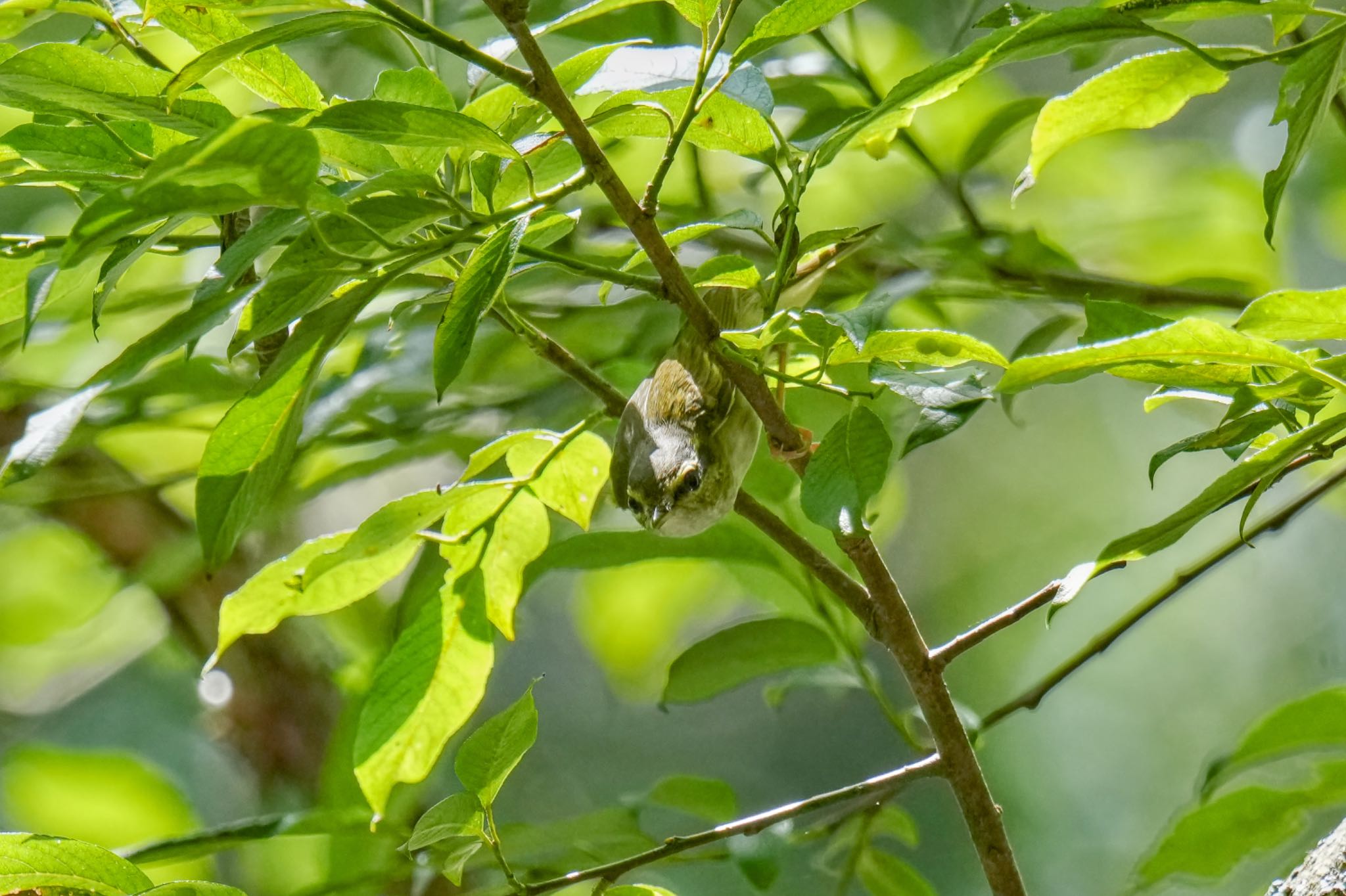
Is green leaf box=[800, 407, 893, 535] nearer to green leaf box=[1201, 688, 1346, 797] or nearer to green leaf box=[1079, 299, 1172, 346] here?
green leaf box=[1079, 299, 1172, 346]

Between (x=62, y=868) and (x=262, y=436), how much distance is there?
Result: 0.28 m

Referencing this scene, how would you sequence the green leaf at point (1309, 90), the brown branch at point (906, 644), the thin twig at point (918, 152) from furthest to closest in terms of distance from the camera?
the thin twig at point (918, 152) < the brown branch at point (906, 644) < the green leaf at point (1309, 90)

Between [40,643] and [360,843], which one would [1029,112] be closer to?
[360,843]

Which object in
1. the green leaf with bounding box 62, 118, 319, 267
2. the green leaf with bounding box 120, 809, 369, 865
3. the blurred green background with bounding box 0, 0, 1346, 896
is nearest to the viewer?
the green leaf with bounding box 62, 118, 319, 267

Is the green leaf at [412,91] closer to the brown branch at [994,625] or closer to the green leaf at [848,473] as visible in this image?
the green leaf at [848,473]

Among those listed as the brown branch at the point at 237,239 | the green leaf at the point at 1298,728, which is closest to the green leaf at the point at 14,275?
the brown branch at the point at 237,239

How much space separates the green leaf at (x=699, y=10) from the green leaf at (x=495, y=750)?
1.25 ft

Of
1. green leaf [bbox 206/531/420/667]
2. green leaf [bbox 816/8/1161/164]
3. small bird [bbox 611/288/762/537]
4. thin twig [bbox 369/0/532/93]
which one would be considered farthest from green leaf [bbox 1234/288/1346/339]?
small bird [bbox 611/288/762/537]

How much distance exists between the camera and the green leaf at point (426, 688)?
61cm

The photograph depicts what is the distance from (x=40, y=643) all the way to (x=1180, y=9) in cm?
196

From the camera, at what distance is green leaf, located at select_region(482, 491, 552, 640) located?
0.70m

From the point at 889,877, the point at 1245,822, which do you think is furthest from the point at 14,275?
the point at 1245,822

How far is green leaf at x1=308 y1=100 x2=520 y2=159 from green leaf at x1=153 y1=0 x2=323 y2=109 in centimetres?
10

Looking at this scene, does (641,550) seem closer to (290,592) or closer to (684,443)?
(684,443)
